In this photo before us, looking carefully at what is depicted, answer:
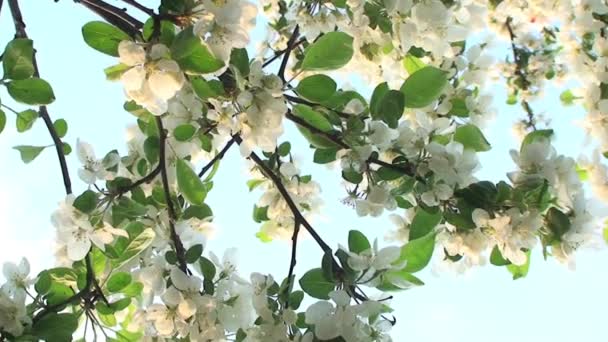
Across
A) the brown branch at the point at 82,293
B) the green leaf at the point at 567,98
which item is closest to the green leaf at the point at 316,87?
the brown branch at the point at 82,293

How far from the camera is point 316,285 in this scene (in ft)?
4.27

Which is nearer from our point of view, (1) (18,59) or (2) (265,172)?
(1) (18,59)

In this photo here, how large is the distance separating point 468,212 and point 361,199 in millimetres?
197

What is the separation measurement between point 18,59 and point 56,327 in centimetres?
47

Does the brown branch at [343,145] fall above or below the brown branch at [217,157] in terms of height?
above

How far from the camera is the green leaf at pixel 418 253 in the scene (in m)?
1.39

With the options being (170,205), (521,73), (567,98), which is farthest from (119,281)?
(521,73)

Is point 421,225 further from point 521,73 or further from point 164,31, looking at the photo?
point 521,73

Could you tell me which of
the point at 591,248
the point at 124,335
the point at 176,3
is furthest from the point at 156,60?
the point at 591,248

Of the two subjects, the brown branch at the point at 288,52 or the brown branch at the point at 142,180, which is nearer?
the brown branch at the point at 142,180

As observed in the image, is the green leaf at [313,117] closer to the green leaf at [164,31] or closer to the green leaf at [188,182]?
the green leaf at [188,182]

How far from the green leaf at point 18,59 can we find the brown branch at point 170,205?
0.78 ft

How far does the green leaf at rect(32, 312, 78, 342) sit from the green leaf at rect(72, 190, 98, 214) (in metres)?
0.20

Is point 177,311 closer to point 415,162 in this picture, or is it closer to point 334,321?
point 334,321
